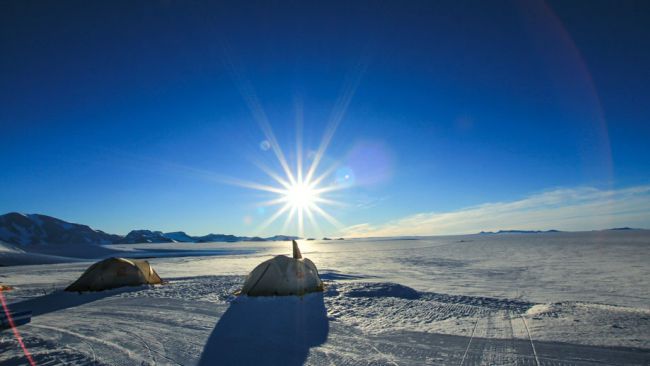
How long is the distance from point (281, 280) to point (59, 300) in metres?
10.5

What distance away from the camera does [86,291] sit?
57.7ft

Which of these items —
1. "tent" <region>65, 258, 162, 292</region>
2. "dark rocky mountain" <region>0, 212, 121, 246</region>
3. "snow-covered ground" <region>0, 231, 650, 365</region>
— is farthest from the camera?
"dark rocky mountain" <region>0, 212, 121, 246</region>

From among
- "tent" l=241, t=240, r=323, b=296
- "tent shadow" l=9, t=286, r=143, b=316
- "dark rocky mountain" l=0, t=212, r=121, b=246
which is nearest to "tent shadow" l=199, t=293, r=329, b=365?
"tent" l=241, t=240, r=323, b=296

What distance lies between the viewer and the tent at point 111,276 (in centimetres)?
1780

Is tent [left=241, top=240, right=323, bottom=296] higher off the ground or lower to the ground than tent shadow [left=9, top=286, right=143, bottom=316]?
higher

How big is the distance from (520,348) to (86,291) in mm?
19966

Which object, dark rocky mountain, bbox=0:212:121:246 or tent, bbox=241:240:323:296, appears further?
dark rocky mountain, bbox=0:212:121:246

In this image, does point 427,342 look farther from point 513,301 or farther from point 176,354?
point 513,301

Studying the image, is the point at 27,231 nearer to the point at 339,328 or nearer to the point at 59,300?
the point at 59,300

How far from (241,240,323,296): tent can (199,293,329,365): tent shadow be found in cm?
73


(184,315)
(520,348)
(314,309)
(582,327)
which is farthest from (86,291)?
(582,327)

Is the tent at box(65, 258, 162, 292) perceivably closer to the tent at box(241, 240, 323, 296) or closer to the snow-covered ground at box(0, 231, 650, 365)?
the snow-covered ground at box(0, 231, 650, 365)

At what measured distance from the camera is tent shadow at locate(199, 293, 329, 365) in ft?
25.0

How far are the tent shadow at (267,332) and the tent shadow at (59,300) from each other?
23.8 feet
